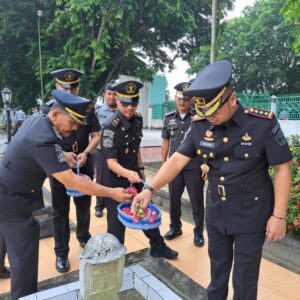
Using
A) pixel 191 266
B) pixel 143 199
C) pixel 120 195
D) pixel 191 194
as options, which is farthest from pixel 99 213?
pixel 143 199

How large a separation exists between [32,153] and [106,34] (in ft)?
42.9

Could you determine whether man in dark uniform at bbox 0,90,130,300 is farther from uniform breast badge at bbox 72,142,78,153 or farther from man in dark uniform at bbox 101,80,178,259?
uniform breast badge at bbox 72,142,78,153

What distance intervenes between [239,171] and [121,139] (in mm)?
1357

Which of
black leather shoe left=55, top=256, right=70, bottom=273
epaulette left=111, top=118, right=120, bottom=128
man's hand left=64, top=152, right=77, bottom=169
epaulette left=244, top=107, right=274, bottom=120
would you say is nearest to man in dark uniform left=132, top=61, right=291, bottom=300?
epaulette left=244, top=107, right=274, bottom=120

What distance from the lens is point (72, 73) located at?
3.33 metres

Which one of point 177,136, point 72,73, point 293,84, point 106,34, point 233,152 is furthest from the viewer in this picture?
point 293,84

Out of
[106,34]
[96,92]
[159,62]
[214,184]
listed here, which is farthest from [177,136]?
[159,62]

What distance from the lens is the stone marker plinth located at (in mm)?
1860

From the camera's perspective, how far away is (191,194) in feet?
12.1

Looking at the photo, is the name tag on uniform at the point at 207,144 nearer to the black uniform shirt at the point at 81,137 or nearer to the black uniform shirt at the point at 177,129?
the black uniform shirt at the point at 177,129

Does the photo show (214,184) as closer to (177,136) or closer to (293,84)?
(177,136)

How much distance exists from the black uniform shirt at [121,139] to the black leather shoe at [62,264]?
3.76 ft

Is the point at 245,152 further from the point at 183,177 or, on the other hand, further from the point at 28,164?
the point at 183,177

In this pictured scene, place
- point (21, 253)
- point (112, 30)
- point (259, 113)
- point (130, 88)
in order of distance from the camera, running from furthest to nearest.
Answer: point (112, 30)
point (130, 88)
point (21, 253)
point (259, 113)
